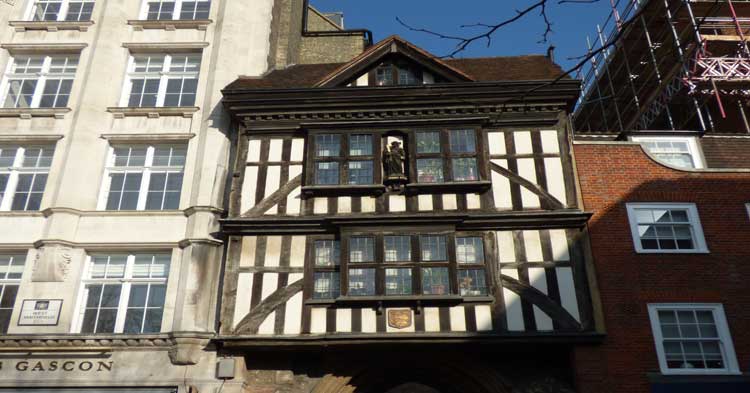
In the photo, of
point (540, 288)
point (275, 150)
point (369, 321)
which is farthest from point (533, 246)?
point (275, 150)

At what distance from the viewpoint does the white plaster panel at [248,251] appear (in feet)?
47.1

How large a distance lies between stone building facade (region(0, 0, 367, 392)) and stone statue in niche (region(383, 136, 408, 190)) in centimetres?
436

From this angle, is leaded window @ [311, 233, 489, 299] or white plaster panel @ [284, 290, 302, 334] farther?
leaded window @ [311, 233, 489, 299]

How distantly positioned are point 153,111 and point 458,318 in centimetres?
1047

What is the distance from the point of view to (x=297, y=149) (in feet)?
52.1

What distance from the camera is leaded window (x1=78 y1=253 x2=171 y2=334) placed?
1449 centimetres

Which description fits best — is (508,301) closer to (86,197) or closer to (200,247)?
(200,247)

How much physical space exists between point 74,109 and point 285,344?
32.0ft

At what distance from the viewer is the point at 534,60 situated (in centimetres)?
1842

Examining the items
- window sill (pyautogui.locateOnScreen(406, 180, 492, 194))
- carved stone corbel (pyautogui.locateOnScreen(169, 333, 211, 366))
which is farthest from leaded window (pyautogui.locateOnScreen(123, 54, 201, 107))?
window sill (pyautogui.locateOnScreen(406, 180, 492, 194))

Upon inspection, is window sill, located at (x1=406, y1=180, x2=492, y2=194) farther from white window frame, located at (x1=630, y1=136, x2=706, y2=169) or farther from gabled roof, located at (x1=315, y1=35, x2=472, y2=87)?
white window frame, located at (x1=630, y1=136, x2=706, y2=169)

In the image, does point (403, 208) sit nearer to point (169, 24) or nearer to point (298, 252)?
point (298, 252)

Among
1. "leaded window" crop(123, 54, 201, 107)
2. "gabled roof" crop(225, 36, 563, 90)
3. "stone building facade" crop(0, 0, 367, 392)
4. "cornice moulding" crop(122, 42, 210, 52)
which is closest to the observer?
"stone building facade" crop(0, 0, 367, 392)

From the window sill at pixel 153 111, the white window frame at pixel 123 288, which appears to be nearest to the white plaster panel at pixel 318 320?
the white window frame at pixel 123 288
